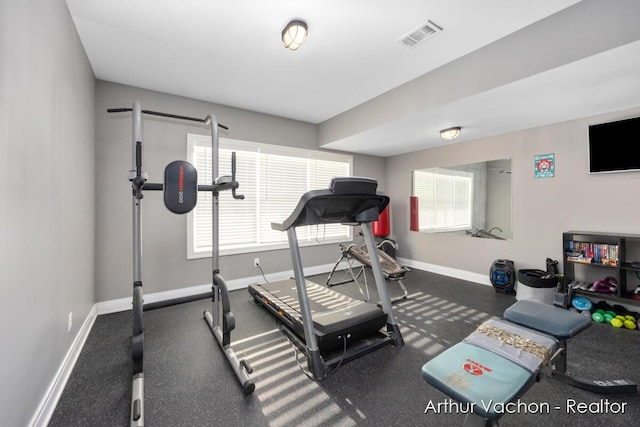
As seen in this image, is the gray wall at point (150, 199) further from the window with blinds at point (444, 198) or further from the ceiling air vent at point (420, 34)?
the window with blinds at point (444, 198)

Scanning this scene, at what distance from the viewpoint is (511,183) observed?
12.4ft

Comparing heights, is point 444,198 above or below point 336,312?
above

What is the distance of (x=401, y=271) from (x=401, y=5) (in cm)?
293

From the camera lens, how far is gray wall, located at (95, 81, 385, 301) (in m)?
3.02

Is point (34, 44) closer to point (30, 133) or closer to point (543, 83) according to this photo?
point (30, 133)

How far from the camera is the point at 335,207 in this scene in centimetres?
213

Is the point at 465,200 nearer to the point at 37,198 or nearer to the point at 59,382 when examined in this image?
the point at 37,198

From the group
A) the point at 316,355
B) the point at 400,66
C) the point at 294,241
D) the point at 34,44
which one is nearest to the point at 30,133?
the point at 34,44

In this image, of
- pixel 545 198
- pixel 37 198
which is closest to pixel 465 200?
pixel 545 198

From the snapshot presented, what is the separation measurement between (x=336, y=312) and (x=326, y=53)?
2.49 m

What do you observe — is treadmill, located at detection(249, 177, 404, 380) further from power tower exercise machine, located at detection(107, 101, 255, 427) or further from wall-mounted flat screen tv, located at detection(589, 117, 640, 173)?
wall-mounted flat screen tv, located at detection(589, 117, 640, 173)

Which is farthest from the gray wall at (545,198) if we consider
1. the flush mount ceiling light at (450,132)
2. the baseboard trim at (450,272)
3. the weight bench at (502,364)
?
the weight bench at (502,364)

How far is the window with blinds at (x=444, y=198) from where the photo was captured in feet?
14.3

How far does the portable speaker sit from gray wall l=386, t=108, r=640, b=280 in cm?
22
